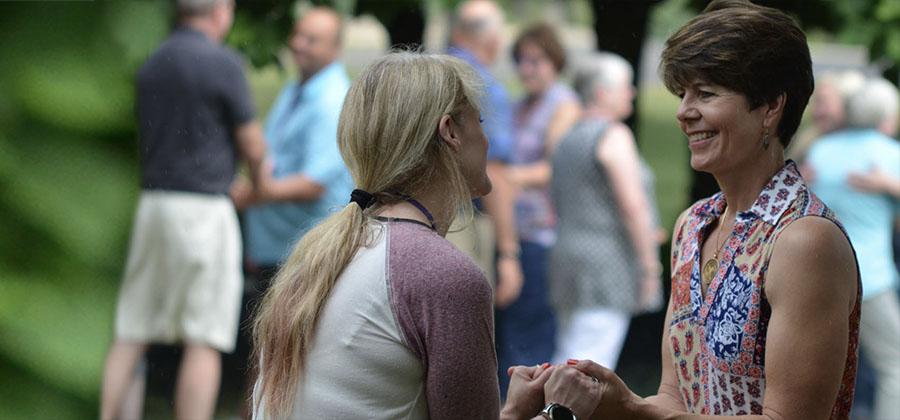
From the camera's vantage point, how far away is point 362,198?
185 centimetres

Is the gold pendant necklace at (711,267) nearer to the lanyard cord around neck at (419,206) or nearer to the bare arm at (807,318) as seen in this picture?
the bare arm at (807,318)

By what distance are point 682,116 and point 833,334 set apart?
389 millimetres

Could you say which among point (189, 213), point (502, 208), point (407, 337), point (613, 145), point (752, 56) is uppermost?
point (752, 56)

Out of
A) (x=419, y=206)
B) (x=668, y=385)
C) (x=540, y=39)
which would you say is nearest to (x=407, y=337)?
(x=419, y=206)

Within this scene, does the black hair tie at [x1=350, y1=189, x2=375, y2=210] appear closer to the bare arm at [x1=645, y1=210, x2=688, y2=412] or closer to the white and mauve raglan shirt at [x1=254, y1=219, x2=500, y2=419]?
the white and mauve raglan shirt at [x1=254, y1=219, x2=500, y2=419]

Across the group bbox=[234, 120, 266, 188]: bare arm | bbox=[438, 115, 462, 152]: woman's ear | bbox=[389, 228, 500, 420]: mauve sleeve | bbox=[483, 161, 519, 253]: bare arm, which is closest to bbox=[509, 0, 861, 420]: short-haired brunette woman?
bbox=[389, 228, 500, 420]: mauve sleeve

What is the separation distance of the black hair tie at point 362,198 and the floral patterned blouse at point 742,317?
0.52 meters

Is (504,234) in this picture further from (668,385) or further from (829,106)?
(668,385)

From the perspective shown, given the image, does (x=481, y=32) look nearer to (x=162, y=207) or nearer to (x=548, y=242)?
(x=548, y=242)

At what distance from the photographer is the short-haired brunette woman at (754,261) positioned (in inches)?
72.2

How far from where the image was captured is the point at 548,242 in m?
4.73

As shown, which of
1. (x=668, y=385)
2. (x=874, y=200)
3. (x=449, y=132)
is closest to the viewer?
(x=449, y=132)

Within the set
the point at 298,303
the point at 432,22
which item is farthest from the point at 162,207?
the point at 298,303

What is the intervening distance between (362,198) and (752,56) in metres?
0.59
